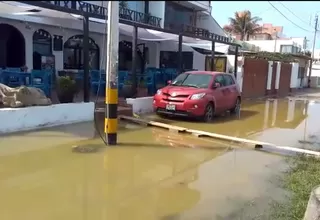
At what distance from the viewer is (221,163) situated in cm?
642

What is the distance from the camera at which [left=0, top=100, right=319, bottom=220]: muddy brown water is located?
4168 mm

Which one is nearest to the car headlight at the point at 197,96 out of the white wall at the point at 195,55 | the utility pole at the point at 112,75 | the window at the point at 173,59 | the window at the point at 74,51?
the utility pole at the point at 112,75

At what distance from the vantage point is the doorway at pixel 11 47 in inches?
549

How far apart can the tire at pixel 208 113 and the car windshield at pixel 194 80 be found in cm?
64

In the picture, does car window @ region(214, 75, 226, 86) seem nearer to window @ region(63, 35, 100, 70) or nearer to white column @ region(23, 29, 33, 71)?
window @ region(63, 35, 100, 70)

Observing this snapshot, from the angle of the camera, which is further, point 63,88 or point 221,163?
point 63,88

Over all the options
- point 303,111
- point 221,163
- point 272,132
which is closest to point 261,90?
point 303,111

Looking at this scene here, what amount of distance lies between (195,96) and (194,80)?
43.8 inches

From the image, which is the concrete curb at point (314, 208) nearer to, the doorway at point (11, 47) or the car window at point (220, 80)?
the car window at point (220, 80)

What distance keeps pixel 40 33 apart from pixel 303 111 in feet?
38.3

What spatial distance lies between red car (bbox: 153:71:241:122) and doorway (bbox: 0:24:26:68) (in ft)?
22.0

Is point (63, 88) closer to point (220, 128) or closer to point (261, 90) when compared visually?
point (220, 128)

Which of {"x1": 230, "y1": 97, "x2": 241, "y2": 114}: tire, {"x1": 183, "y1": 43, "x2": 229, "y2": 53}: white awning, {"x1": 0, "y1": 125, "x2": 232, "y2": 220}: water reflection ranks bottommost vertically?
{"x1": 0, "y1": 125, "x2": 232, "y2": 220}: water reflection

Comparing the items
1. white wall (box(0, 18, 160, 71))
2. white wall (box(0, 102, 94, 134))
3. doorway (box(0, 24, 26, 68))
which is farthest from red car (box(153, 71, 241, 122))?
doorway (box(0, 24, 26, 68))
